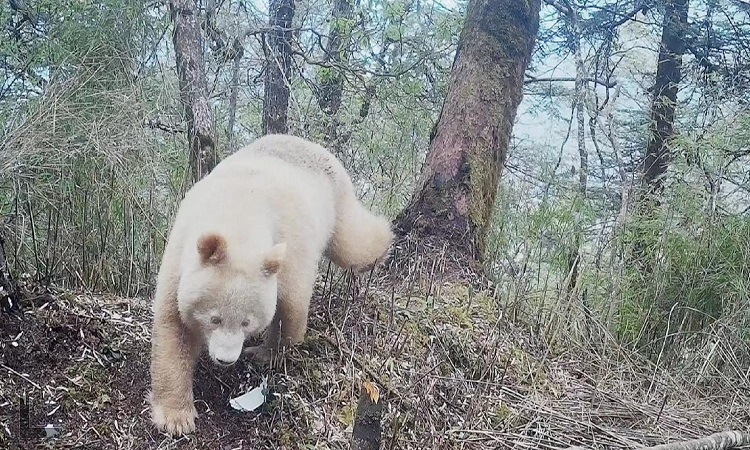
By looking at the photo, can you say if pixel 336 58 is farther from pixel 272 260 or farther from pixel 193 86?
pixel 272 260

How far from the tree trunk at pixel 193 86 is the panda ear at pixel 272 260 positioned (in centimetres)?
197

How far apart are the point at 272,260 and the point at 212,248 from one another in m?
0.24


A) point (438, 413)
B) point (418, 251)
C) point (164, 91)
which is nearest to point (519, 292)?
point (418, 251)

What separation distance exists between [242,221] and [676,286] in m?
3.79

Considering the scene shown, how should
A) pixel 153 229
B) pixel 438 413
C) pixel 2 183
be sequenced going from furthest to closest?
pixel 153 229
pixel 2 183
pixel 438 413

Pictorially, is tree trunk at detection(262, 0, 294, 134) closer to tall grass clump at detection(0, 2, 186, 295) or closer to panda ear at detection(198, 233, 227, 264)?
tall grass clump at detection(0, 2, 186, 295)

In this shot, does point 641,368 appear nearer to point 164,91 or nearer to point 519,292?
point 519,292

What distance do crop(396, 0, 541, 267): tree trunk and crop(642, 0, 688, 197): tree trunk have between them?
1.95m

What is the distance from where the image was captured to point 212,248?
8.72 ft

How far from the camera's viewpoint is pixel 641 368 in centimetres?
459

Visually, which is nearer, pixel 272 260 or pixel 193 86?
pixel 272 260

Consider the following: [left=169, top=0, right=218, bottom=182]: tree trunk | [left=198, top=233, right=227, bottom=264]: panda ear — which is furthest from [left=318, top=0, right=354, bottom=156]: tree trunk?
[left=198, top=233, right=227, bottom=264]: panda ear

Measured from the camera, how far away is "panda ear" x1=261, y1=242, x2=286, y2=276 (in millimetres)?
2762

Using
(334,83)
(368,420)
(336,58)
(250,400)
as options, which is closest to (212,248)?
(250,400)
